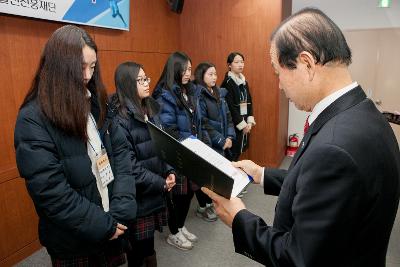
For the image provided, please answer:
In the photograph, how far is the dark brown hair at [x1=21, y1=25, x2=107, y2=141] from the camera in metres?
1.24

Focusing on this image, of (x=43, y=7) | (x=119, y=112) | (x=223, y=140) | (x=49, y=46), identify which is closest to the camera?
(x=49, y=46)

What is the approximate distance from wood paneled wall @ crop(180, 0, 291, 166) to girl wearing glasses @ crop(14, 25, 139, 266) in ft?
9.93

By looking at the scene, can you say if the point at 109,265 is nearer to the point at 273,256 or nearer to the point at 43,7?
the point at 273,256

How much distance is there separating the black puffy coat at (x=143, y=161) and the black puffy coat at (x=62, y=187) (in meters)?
0.39

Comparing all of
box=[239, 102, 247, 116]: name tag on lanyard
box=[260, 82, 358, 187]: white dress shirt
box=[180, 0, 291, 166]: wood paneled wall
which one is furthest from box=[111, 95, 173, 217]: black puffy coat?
box=[180, 0, 291, 166]: wood paneled wall

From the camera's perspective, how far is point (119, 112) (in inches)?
74.9

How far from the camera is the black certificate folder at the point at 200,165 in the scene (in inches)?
36.7

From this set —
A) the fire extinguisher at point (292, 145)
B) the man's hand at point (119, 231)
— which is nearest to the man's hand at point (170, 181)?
the man's hand at point (119, 231)

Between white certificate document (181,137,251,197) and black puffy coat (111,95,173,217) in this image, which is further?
black puffy coat (111,95,173,217)

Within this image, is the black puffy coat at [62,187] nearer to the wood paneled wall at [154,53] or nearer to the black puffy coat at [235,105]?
the wood paneled wall at [154,53]

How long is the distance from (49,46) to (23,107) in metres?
0.27

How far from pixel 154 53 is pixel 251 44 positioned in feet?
4.24

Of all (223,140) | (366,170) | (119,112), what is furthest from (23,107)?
(223,140)

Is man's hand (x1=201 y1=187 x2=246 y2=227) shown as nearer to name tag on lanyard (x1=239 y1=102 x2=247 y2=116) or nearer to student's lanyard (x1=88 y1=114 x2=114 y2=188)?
student's lanyard (x1=88 y1=114 x2=114 y2=188)
